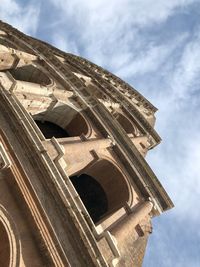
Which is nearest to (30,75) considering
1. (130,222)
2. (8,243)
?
(130,222)

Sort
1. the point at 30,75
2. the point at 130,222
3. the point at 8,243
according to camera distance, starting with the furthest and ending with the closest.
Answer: the point at 30,75 < the point at 130,222 < the point at 8,243

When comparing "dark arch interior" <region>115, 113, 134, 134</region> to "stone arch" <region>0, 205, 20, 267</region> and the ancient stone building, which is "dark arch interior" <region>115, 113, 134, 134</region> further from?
"stone arch" <region>0, 205, 20, 267</region>

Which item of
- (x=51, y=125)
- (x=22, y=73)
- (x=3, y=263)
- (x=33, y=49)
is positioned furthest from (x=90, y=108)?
(x=3, y=263)

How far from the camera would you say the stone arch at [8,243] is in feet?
28.9

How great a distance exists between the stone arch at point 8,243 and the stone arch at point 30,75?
10.4 m

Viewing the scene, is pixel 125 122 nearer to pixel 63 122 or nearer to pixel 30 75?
pixel 63 122

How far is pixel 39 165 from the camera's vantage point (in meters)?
11.3

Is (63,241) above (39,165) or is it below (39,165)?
below

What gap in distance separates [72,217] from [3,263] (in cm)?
249

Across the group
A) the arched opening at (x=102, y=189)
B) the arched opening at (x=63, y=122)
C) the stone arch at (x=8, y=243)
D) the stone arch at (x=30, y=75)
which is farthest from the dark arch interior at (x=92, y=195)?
the stone arch at (x=8, y=243)

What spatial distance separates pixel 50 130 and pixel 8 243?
9.50 metres

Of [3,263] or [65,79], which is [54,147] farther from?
[65,79]

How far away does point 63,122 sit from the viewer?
18516 mm

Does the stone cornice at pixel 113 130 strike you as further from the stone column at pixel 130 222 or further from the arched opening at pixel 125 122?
the arched opening at pixel 125 122
